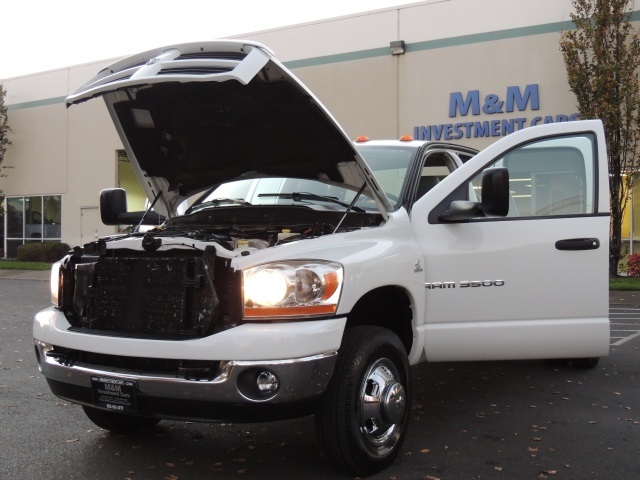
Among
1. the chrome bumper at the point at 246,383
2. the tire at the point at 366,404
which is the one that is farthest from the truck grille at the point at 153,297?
the tire at the point at 366,404

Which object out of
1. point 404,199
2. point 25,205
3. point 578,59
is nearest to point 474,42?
point 578,59

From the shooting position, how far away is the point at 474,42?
1956 centimetres

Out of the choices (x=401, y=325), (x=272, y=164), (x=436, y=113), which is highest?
(x=436, y=113)

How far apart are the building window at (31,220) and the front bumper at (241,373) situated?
26415 mm

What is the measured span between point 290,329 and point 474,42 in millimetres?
17696

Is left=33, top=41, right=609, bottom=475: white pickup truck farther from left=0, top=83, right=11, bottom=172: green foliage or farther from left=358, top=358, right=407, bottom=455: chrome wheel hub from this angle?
left=0, top=83, right=11, bottom=172: green foliage

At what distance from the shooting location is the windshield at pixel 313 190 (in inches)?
185

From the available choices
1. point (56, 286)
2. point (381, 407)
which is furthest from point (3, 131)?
point (381, 407)

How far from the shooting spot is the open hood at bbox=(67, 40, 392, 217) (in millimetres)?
3740

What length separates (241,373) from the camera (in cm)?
A: 336

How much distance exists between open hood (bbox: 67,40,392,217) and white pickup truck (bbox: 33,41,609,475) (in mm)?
13

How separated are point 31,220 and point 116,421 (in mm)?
26934

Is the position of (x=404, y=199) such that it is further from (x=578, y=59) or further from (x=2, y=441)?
(x=578, y=59)

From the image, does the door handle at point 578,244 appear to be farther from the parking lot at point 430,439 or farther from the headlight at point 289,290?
the headlight at point 289,290
